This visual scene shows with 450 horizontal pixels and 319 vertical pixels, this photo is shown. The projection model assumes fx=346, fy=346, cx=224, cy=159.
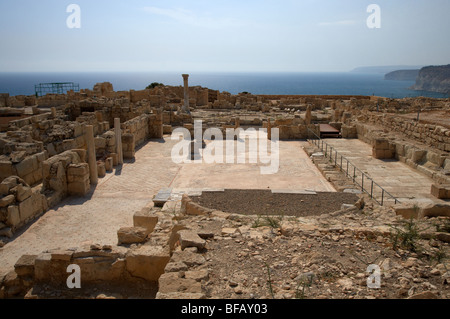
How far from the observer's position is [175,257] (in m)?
5.18

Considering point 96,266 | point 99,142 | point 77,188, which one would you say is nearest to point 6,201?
point 77,188

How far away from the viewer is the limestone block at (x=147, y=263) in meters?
5.71

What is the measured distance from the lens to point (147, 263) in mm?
5742

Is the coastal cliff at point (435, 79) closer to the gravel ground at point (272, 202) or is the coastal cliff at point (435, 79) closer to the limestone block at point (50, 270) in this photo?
the gravel ground at point (272, 202)

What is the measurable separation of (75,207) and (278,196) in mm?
5792

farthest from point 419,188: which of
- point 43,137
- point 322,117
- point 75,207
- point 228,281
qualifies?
point 322,117

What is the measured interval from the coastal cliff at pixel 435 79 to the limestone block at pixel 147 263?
112 metres

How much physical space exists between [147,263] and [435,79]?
129 m

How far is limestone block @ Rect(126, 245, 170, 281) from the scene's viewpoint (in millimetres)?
5707

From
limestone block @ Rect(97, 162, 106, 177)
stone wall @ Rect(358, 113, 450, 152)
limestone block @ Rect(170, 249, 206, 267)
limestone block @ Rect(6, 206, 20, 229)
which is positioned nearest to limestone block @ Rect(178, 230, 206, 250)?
limestone block @ Rect(170, 249, 206, 267)

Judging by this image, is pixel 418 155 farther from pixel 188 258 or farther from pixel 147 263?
pixel 147 263

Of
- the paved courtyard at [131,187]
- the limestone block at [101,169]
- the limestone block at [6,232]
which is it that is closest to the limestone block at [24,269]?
the paved courtyard at [131,187]

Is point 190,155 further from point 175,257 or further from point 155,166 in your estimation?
point 175,257

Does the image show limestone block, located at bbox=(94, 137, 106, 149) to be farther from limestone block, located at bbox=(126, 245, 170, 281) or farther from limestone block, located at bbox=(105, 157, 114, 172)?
limestone block, located at bbox=(126, 245, 170, 281)
